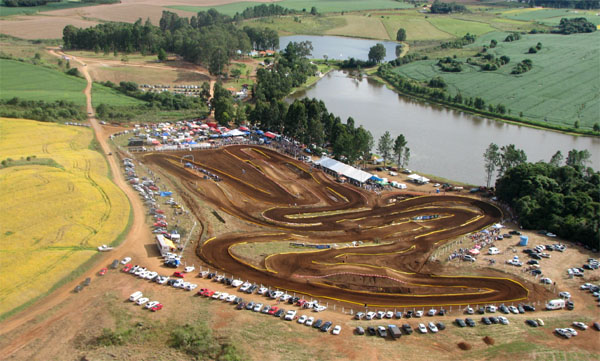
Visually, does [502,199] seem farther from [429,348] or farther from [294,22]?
[294,22]

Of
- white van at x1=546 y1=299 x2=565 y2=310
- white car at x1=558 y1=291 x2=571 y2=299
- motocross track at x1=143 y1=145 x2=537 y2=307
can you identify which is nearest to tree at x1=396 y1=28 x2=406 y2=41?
motocross track at x1=143 y1=145 x2=537 y2=307

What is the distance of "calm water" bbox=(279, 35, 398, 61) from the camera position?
→ 16250 cm

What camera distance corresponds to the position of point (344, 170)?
65.3 meters

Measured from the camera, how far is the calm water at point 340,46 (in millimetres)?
162500

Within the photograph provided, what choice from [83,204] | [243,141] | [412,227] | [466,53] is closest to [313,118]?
[243,141]

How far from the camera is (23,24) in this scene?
165875 millimetres

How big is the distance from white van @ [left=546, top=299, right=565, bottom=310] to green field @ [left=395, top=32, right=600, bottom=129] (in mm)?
65434

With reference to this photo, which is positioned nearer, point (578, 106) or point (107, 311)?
point (107, 311)

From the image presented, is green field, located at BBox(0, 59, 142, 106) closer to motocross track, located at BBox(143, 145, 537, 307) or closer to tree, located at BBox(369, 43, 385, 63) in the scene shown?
motocross track, located at BBox(143, 145, 537, 307)

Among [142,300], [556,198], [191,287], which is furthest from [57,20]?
[556,198]

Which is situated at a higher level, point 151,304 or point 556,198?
point 556,198

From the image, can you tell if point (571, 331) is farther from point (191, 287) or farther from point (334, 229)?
point (191, 287)

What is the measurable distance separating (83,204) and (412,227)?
118 ft

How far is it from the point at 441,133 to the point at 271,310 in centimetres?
6340
